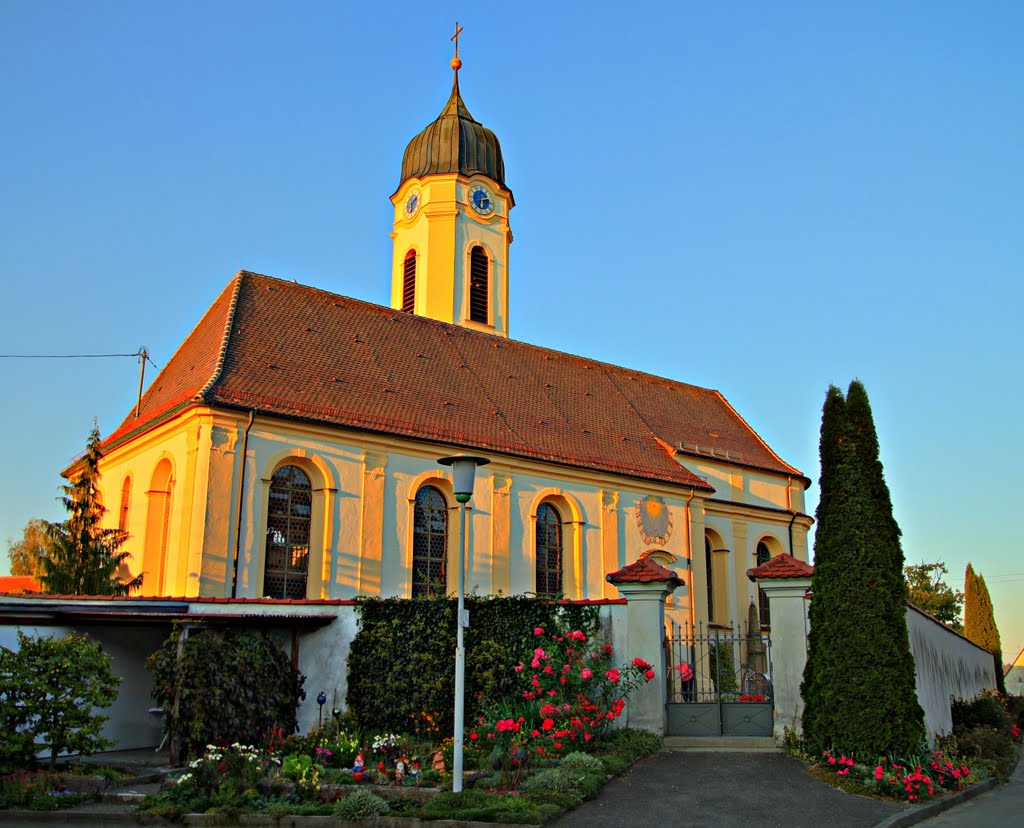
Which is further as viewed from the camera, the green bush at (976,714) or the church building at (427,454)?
the green bush at (976,714)

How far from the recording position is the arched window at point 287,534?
2103 cm

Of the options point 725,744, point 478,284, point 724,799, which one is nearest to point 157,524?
point 725,744

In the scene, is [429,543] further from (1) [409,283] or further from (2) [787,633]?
(1) [409,283]

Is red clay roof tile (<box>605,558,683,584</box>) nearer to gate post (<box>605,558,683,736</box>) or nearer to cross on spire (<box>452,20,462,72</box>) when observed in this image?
gate post (<box>605,558,683,736</box>)

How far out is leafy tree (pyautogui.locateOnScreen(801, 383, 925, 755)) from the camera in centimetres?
1312

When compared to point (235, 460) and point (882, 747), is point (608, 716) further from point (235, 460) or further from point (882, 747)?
point (235, 460)

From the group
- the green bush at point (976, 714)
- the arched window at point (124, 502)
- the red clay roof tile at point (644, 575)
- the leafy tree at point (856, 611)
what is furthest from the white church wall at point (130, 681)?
the green bush at point (976, 714)

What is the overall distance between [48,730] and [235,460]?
8.94 m

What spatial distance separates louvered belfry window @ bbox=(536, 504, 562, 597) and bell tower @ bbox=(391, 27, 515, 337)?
9.10 m

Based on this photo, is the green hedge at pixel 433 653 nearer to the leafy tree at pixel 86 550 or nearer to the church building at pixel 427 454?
the church building at pixel 427 454

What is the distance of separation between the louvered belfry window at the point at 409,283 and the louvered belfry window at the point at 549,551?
420 inches

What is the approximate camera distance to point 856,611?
1362 centimetres

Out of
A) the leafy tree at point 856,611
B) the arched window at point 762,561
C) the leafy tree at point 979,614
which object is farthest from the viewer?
the leafy tree at point 979,614

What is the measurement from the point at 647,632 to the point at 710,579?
16.8 m
